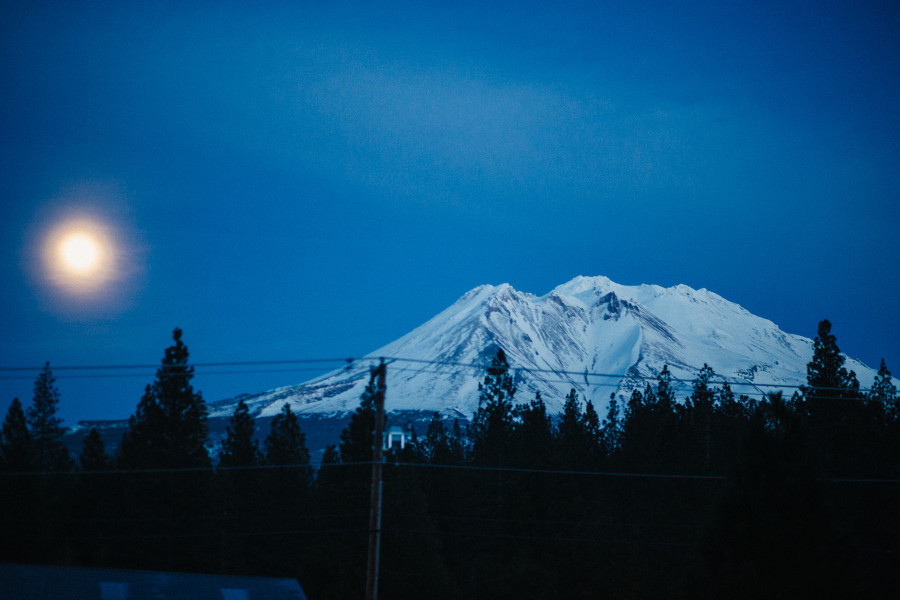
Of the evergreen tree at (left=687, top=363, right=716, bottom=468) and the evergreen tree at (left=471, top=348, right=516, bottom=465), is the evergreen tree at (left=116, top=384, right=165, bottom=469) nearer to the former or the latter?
the evergreen tree at (left=471, top=348, right=516, bottom=465)

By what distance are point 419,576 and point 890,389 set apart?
24.6 meters

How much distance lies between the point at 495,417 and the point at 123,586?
24024 mm

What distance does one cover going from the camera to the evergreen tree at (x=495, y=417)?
38.3m

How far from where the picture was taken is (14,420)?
115 ft

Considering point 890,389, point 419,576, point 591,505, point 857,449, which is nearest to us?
point 419,576

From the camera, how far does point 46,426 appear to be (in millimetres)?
38406

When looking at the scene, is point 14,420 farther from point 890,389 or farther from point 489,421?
point 890,389

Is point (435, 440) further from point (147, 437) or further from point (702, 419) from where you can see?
point (147, 437)

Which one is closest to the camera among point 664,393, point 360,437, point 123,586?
point 123,586

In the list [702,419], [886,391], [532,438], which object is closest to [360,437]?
[532,438]

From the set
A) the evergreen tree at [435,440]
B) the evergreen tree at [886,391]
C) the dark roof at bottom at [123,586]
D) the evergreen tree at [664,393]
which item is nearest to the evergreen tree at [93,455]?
the evergreen tree at [435,440]

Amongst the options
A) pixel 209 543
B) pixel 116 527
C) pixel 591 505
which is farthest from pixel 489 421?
pixel 116 527

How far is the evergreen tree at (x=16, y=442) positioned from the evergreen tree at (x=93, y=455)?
2.09m

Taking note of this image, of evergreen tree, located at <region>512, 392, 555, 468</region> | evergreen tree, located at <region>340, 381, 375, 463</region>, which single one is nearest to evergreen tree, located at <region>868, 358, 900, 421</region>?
evergreen tree, located at <region>512, 392, 555, 468</region>
